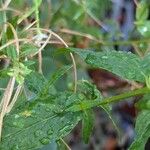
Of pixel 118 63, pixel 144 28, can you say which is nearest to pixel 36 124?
pixel 118 63

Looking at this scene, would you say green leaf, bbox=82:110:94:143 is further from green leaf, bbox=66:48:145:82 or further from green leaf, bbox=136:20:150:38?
green leaf, bbox=136:20:150:38

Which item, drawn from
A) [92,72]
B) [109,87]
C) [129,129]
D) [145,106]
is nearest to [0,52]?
[145,106]

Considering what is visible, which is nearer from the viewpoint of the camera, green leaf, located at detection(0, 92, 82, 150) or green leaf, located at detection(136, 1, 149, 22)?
green leaf, located at detection(0, 92, 82, 150)

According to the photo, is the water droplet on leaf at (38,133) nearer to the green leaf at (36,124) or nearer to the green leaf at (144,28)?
the green leaf at (36,124)

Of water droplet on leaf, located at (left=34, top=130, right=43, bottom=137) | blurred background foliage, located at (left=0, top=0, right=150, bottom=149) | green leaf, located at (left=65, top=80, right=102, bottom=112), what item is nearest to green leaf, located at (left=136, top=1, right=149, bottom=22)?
blurred background foliage, located at (left=0, top=0, right=150, bottom=149)

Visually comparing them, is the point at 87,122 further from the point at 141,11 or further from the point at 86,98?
the point at 141,11

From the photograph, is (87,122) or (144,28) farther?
(144,28)

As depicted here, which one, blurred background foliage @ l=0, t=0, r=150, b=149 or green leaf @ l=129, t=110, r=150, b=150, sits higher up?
green leaf @ l=129, t=110, r=150, b=150
